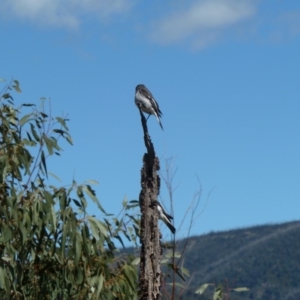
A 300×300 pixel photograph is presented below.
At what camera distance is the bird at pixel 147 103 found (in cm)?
717

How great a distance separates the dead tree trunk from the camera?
17.2 ft

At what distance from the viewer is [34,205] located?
625cm

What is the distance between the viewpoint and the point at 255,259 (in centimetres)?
8431

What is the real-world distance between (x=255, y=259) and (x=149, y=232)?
80003 millimetres

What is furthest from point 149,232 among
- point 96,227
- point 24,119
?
point 24,119

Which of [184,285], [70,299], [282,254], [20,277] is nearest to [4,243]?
[20,277]

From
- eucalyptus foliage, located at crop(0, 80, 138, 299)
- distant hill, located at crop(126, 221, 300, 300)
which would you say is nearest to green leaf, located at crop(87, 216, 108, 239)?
eucalyptus foliage, located at crop(0, 80, 138, 299)

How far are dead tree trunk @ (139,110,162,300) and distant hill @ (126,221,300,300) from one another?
66051mm

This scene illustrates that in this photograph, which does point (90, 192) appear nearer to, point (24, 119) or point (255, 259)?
point (24, 119)

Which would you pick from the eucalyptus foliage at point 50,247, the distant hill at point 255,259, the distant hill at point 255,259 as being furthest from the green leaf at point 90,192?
the distant hill at point 255,259

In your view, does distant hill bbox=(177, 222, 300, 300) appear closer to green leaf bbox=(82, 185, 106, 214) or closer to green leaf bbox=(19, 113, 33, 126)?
green leaf bbox=(19, 113, 33, 126)

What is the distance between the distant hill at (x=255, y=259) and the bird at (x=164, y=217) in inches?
2588

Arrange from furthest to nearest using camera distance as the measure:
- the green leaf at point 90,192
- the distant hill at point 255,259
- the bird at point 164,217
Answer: the distant hill at point 255,259 → the green leaf at point 90,192 → the bird at point 164,217

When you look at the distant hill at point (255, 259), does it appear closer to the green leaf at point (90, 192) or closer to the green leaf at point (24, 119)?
the green leaf at point (24, 119)
